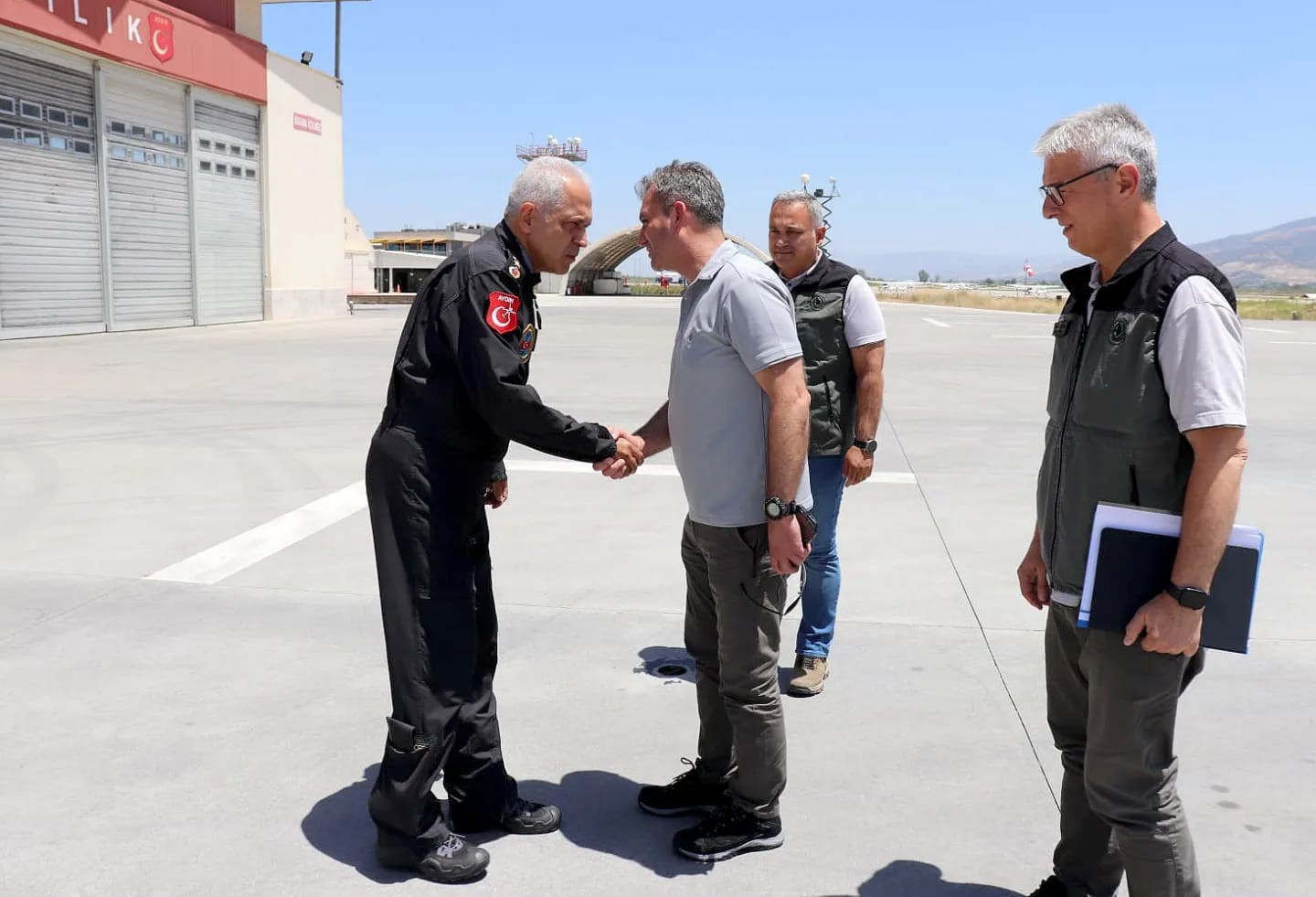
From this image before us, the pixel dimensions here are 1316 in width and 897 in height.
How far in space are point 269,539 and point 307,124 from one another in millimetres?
25165

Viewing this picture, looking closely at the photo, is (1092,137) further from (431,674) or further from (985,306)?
(985,306)

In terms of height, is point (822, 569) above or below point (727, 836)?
above

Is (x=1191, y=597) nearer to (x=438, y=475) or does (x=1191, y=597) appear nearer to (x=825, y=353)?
(x=438, y=475)

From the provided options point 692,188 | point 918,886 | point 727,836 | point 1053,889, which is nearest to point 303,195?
point 692,188

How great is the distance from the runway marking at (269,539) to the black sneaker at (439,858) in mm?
2882

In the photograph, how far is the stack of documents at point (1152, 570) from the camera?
2.16 meters

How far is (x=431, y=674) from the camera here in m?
2.89

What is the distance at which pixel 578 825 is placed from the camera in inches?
122

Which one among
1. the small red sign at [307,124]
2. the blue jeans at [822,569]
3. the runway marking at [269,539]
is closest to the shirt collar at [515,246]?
the blue jeans at [822,569]

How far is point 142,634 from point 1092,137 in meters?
4.09

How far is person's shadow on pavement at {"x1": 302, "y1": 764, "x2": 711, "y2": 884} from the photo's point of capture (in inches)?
114

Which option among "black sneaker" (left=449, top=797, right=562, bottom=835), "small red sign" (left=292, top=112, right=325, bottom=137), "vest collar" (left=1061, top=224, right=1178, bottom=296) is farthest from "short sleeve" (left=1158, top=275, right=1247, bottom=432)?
"small red sign" (left=292, top=112, right=325, bottom=137)

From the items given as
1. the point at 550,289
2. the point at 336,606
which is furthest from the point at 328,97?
the point at 550,289

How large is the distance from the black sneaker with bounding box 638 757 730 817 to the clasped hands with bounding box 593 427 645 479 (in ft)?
2.94
